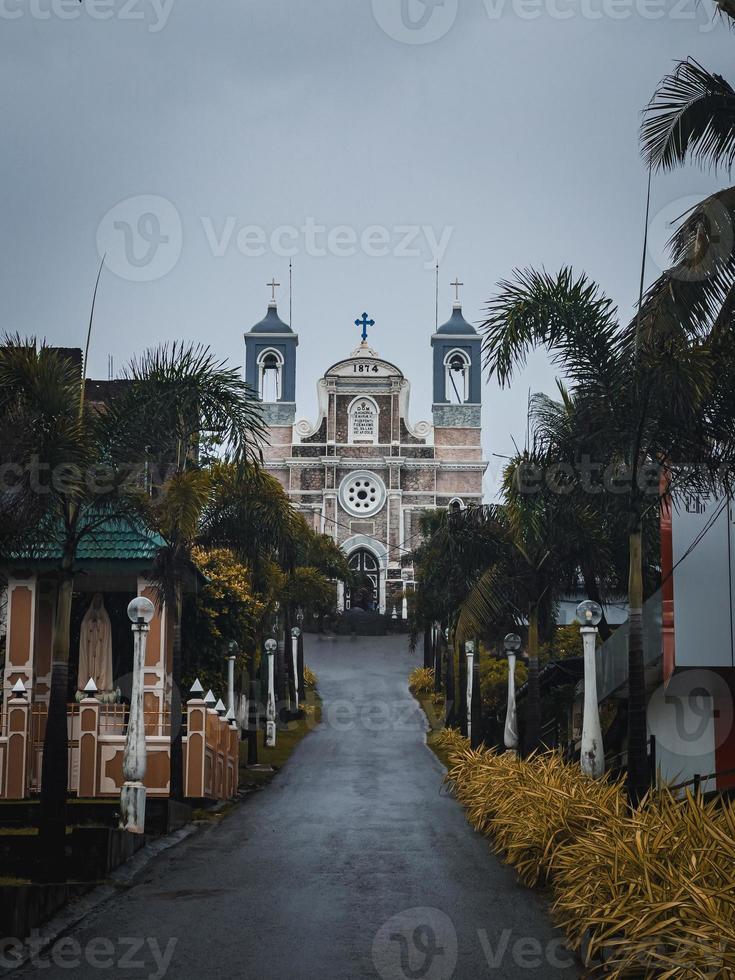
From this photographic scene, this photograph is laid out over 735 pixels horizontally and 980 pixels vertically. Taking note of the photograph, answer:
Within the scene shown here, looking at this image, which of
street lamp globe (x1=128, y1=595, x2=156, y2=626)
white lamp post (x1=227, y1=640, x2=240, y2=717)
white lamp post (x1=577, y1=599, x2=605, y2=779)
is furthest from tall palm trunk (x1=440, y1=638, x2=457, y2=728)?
street lamp globe (x1=128, y1=595, x2=156, y2=626)

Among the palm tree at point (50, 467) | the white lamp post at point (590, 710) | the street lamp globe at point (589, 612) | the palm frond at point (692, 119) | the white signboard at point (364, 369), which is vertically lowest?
the white lamp post at point (590, 710)

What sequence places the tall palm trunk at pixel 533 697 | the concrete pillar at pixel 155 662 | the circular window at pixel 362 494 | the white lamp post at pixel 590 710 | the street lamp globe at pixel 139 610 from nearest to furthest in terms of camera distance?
1. the street lamp globe at pixel 139 610
2. the white lamp post at pixel 590 710
3. the concrete pillar at pixel 155 662
4. the tall palm trunk at pixel 533 697
5. the circular window at pixel 362 494

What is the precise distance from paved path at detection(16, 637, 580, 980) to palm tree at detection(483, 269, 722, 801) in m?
2.87

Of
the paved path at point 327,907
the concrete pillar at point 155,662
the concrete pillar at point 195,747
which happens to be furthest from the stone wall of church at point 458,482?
the concrete pillar at point 195,747

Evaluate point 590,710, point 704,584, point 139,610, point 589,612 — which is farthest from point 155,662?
point 704,584

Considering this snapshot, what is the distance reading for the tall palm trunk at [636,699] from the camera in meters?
14.2

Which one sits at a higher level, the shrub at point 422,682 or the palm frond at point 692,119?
the palm frond at point 692,119

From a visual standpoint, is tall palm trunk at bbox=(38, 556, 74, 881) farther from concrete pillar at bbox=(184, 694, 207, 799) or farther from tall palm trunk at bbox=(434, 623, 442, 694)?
tall palm trunk at bbox=(434, 623, 442, 694)

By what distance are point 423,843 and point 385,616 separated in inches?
2033

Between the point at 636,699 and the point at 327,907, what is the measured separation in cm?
466

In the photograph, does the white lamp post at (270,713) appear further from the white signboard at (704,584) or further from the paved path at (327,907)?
the white signboard at (704,584)

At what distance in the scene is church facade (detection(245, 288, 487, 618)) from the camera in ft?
244

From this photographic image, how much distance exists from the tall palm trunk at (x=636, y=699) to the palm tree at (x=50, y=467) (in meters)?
6.05

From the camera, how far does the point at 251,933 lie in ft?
35.5
